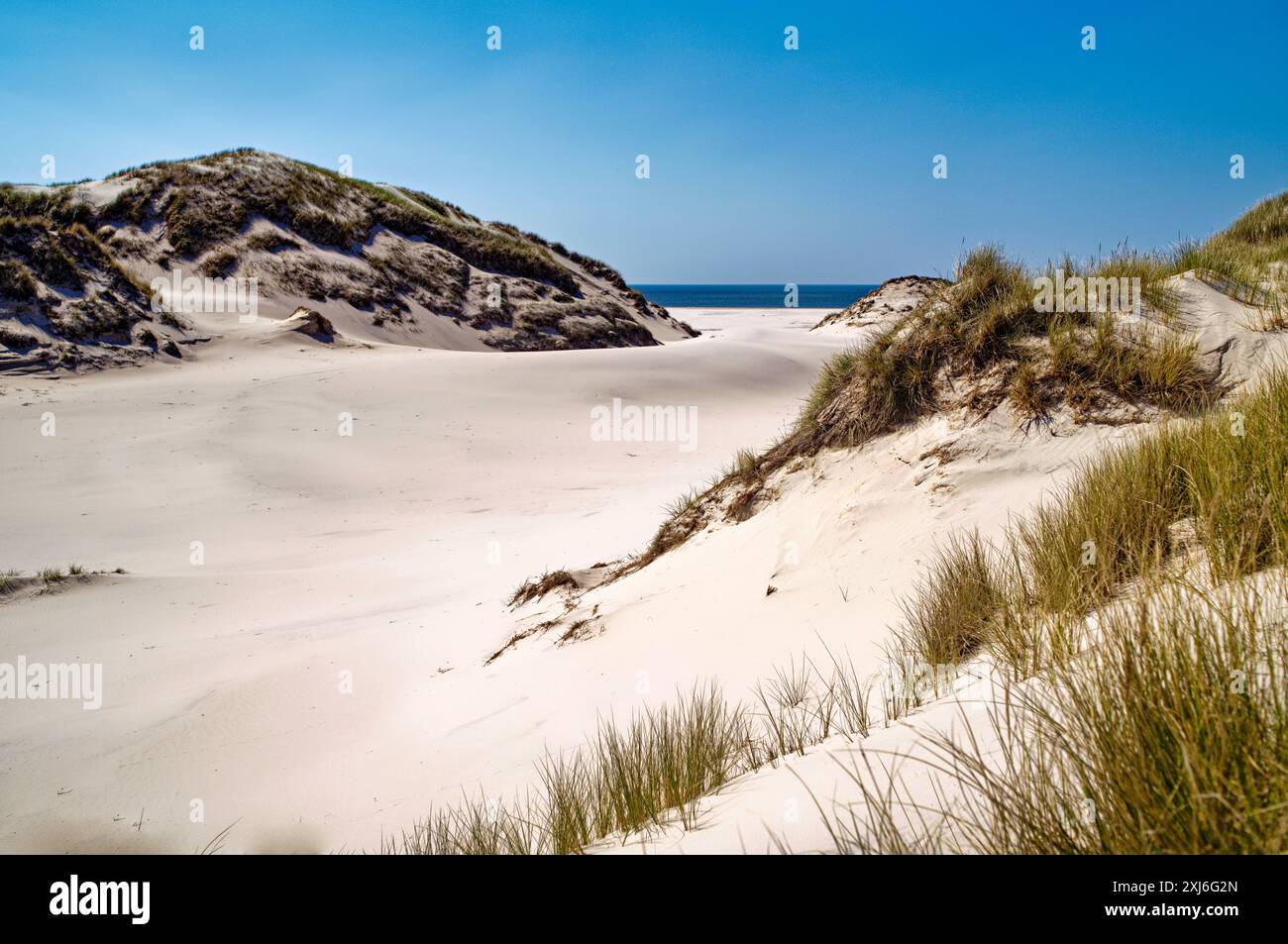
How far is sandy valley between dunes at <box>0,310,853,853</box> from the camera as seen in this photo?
3.82 meters

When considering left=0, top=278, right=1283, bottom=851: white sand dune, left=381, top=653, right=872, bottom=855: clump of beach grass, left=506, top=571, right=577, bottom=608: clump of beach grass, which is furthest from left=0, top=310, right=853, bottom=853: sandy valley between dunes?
left=381, top=653, right=872, bottom=855: clump of beach grass

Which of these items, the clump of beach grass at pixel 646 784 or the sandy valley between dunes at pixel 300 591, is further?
the sandy valley between dunes at pixel 300 591

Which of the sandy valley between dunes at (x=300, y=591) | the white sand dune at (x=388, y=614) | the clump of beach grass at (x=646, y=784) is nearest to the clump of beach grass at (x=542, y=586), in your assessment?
the white sand dune at (x=388, y=614)

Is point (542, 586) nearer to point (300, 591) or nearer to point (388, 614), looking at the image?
point (388, 614)

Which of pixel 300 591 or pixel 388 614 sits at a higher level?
pixel 300 591

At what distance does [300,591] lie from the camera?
23.2 feet

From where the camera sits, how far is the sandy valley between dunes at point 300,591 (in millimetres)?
3818

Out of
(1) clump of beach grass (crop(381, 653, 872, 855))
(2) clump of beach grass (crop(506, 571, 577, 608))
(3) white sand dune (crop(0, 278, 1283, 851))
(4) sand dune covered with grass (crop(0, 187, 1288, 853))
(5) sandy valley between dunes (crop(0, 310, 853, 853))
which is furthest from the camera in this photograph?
(2) clump of beach grass (crop(506, 571, 577, 608))

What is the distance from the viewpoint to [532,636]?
18.2ft

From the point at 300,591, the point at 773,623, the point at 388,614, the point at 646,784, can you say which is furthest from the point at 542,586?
the point at 646,784

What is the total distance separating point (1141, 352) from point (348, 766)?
19.5 ft

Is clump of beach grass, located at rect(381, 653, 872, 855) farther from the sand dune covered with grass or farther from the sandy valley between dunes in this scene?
the sandy valley between dunes

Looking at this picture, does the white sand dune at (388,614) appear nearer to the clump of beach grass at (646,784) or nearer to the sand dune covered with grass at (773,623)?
the sand dune covered with grass at (773,623)
